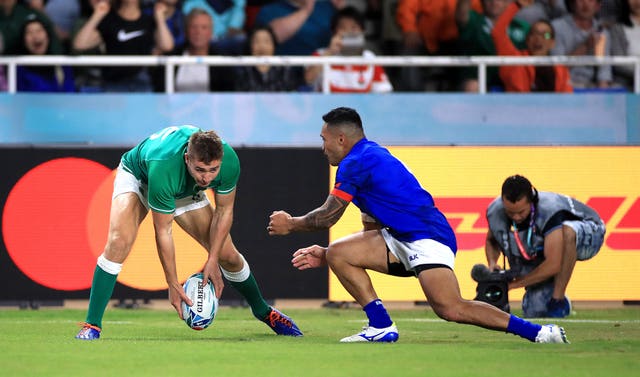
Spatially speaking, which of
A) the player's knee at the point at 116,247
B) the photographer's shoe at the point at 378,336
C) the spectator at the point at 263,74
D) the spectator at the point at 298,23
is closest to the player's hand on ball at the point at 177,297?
the player's knee at the point at 116,247

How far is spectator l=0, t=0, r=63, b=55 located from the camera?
14.7 meters

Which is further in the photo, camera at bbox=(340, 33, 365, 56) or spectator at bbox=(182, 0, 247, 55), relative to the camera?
spectator at bbox=(182, 0, 247, 55)

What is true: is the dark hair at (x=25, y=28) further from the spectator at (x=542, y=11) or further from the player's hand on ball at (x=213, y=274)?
the player's hand on ball at (x=213, y=274)

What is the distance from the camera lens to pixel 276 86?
49.4 feet

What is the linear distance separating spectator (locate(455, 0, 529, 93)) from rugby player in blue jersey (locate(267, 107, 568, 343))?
6070mm

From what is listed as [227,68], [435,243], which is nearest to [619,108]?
[227,68]

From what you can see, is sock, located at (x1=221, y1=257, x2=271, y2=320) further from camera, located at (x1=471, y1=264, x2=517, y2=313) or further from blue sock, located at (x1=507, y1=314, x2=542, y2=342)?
camera, located at (x1=471, y1=264, x2=517, y2=313)

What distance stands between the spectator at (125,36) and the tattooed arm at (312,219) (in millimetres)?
6110

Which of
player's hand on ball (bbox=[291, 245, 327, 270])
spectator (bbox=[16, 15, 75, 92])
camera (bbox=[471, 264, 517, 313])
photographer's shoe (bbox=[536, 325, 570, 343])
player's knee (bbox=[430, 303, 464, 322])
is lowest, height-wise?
camera (bbox=[471, 264, 517, 313])

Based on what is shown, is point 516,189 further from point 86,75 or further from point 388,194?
point 86,75

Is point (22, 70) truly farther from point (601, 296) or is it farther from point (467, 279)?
point (601, 296)

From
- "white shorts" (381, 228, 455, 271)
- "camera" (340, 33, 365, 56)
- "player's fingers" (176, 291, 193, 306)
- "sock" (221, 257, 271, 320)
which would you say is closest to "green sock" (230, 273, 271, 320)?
"sock" (221, 257, 271, 320)

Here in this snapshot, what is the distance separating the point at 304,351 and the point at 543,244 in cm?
433

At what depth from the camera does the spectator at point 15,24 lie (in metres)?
14.7
